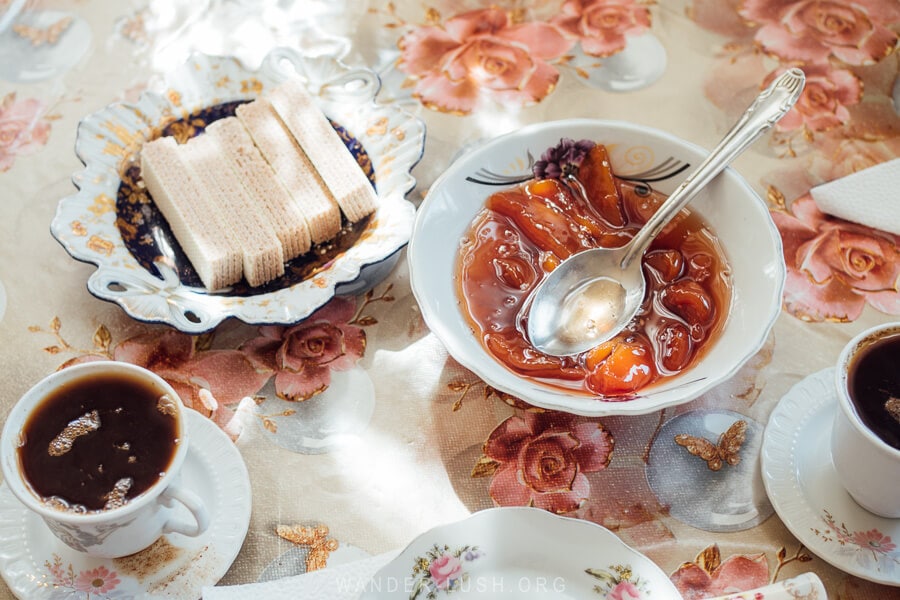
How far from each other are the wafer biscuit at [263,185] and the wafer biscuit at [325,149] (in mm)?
59

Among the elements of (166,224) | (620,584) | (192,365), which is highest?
(166,224)

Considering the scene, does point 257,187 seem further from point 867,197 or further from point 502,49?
point 867,197

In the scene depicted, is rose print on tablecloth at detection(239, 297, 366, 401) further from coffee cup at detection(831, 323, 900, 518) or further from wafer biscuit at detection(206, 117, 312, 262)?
coffee cup at detection(831, 323, 900, 518)

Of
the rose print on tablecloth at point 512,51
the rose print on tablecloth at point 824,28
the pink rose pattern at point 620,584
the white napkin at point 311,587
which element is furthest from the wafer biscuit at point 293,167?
the rose print on tablecloth at point 824,28

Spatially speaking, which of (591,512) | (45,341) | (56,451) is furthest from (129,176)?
(591,512)

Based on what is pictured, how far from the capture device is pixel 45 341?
116 cm

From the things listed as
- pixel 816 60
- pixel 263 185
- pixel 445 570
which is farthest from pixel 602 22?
pixel 445 570

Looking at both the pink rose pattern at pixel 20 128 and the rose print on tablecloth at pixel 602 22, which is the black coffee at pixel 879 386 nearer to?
the rose print on tablecloth at pixel 602 22

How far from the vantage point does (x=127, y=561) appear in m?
0.97

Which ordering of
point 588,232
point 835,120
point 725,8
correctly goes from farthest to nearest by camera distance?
point 725,8 → point 835,120 → point 588,232

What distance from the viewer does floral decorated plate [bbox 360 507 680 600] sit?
0.90m

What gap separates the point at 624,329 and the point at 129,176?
729 millimetres

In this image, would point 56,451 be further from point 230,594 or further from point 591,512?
point 591,512

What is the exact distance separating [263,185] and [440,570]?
1.95 ft
